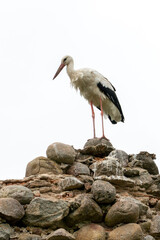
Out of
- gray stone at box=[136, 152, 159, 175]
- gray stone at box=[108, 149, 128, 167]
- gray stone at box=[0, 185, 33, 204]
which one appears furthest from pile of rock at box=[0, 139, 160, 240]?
gray stone at box=[136, 152, 159, 175]

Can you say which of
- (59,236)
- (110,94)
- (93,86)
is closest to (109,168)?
(59,236)

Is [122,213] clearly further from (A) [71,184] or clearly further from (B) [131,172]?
(B) [131,172]

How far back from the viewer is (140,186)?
9094mm

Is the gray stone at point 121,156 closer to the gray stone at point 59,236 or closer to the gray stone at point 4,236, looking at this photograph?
the gray stone at point 59,236

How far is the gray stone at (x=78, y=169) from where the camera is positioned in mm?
8992

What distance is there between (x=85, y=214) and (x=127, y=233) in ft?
2.81

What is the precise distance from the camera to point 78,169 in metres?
9.07

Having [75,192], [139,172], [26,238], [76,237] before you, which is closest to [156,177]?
[139,172]

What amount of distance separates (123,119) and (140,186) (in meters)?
5.23

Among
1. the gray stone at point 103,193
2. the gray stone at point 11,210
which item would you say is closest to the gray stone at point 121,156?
the gray stone at point 103,193

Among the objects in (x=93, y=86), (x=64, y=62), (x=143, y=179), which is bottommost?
(x=143, y=179)

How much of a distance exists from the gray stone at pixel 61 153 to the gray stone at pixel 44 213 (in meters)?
2.40

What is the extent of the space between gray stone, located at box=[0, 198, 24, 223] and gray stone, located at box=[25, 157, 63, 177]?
2.46 metres

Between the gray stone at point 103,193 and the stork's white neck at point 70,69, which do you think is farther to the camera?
the stork's white neck at point 70,69
